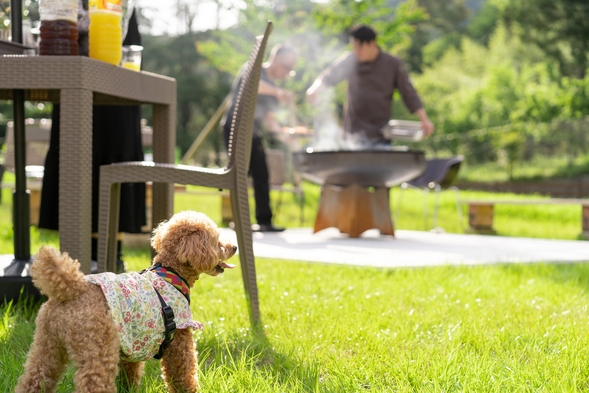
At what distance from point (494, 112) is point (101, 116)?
23828 mm

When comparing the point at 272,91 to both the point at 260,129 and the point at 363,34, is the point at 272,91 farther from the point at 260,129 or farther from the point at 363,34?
the point at 363,34

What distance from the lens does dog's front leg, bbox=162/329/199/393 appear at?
1912 mm

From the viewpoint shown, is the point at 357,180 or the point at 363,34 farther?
the point at 363,34

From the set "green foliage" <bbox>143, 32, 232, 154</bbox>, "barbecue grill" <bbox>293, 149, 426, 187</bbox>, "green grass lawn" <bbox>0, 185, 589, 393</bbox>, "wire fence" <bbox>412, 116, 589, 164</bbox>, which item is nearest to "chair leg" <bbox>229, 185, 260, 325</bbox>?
"green grass lawn" <bbox>0, 185, 589, 393</bbox>

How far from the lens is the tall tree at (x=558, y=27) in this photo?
20.7 metres

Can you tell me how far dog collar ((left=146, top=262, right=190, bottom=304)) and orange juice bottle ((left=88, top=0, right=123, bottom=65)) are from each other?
106 centimetres

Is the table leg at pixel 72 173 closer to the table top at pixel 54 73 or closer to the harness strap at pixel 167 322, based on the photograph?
the table top at pixel 54 73

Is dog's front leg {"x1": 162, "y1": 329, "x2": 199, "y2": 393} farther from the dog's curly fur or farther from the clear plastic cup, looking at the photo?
the clear plastic cup

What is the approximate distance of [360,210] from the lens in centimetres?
613

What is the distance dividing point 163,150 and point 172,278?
1.32m

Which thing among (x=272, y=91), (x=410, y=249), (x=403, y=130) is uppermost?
(x=272, y=91)

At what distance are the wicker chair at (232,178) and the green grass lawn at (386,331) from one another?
0.32m

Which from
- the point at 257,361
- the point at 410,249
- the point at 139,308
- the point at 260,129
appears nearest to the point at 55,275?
the point at 139,308

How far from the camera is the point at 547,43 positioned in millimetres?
22797
